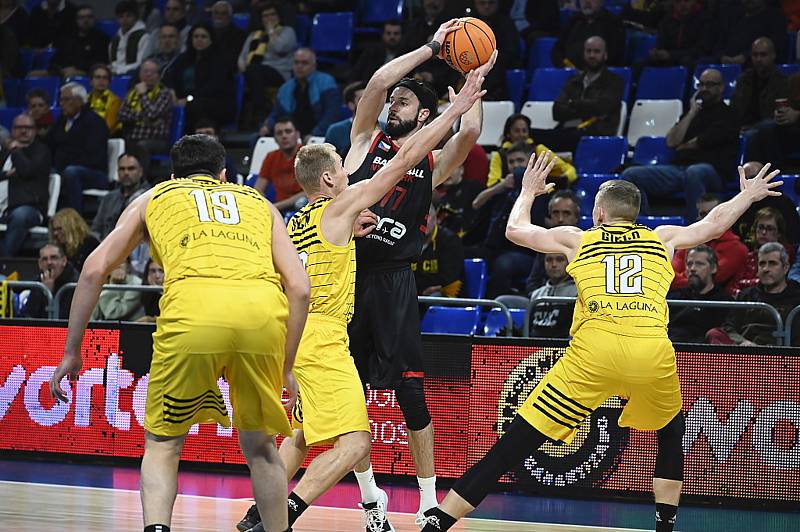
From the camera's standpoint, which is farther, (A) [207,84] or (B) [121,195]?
(A) [207,84]

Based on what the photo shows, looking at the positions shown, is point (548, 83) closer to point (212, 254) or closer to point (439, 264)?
point (439, 264)

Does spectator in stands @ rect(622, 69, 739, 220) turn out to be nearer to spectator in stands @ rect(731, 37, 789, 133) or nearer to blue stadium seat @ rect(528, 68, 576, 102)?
spectator in stands @ rect(731, 37, 789, 133)

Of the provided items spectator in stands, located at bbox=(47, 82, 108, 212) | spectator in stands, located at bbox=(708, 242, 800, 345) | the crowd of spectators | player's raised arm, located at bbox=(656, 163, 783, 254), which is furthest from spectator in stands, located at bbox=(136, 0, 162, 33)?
player's raised arm, located at bbox=(656, 163, 783, 254)

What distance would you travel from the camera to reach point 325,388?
6.01 m

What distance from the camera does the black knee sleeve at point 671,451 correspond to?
6.31 metres

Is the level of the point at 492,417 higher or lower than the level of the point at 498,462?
lower

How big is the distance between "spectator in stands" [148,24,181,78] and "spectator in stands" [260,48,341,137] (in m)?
2.53

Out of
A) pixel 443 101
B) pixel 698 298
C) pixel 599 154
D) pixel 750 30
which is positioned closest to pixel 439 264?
pixel 698 298

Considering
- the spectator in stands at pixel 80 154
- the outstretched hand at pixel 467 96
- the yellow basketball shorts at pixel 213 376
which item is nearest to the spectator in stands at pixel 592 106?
the spectator in stands at pixel 80 154

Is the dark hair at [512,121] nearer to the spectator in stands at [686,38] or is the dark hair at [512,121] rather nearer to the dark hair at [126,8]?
the spectator in stands at [686,38]

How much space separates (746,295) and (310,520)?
3.99 meters

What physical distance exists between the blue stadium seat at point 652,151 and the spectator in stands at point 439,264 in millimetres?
2491

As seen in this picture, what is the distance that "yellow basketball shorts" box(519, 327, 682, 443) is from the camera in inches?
238

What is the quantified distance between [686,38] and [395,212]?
6.95m
